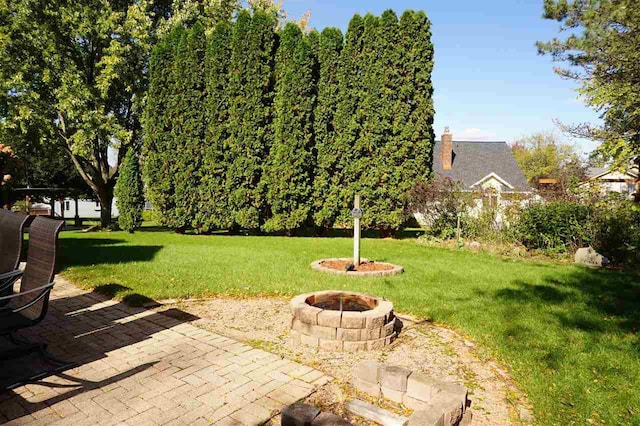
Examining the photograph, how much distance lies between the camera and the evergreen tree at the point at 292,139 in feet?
49.4

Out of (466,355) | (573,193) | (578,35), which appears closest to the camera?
(466,355)

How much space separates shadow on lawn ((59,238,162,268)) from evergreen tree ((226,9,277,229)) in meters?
4.81

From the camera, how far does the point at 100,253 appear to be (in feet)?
32.6

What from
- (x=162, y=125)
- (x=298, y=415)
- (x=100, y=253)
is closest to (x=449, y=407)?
(x=298, y=415)

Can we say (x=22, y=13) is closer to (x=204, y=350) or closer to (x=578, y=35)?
(x=204, y=350)

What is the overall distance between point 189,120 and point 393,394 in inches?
607

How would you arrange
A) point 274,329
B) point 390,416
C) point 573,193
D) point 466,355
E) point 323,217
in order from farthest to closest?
1. point 323,217
2. point 573,193
3. point 274,329
4. point 466,355
5. point 390,416

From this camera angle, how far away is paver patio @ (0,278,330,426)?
2.80m

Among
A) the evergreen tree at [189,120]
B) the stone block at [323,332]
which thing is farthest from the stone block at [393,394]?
the evergreen tree at [189,120]

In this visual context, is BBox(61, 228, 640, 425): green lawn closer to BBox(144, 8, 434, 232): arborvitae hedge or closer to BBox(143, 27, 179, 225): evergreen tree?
BBox(144, 8, 434, 232): arborvitae hedge

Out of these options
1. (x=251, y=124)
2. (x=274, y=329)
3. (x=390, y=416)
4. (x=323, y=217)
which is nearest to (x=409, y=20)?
(x=251, y=124)

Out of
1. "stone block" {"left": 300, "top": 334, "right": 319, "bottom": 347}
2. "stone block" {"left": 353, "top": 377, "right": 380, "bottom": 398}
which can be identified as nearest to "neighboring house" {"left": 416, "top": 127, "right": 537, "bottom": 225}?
"stone block" {"left": 300, "top": 334, "right": 319, "bottom": 347}

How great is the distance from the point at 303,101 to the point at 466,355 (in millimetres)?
12751

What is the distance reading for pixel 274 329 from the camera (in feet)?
15.8
